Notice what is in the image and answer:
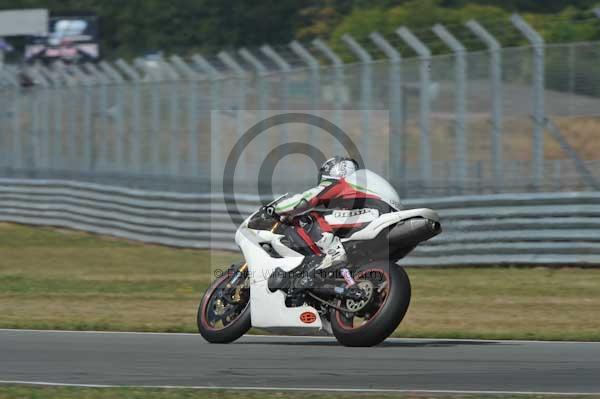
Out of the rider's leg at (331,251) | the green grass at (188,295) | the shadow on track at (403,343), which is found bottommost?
the green grass at (188,295)

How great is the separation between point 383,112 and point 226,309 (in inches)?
350

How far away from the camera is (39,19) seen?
72812mm

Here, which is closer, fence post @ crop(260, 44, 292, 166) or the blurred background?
the blurred background

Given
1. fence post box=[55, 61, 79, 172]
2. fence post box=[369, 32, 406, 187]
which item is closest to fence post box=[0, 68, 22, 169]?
fence post box=[55, 61, 79, 172]

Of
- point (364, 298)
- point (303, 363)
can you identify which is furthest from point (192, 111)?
point (303, 363)

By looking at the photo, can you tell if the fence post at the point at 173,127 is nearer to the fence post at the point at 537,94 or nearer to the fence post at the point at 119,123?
the fence post at the point at 119,123

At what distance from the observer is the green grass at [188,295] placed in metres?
12.3

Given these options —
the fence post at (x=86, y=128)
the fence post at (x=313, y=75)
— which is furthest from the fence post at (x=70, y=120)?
the fence post at (x=313, y=75)

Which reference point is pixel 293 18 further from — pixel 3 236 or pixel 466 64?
pixel 466 64

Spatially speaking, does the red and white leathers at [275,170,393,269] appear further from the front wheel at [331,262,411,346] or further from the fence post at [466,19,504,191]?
the fence post at [466,19,504,191]

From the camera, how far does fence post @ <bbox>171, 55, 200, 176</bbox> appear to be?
24.0 meters

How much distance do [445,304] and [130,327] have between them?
3.81m

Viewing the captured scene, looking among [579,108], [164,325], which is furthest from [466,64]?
[164,325]

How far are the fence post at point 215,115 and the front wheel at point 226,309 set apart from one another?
42.0 feet
